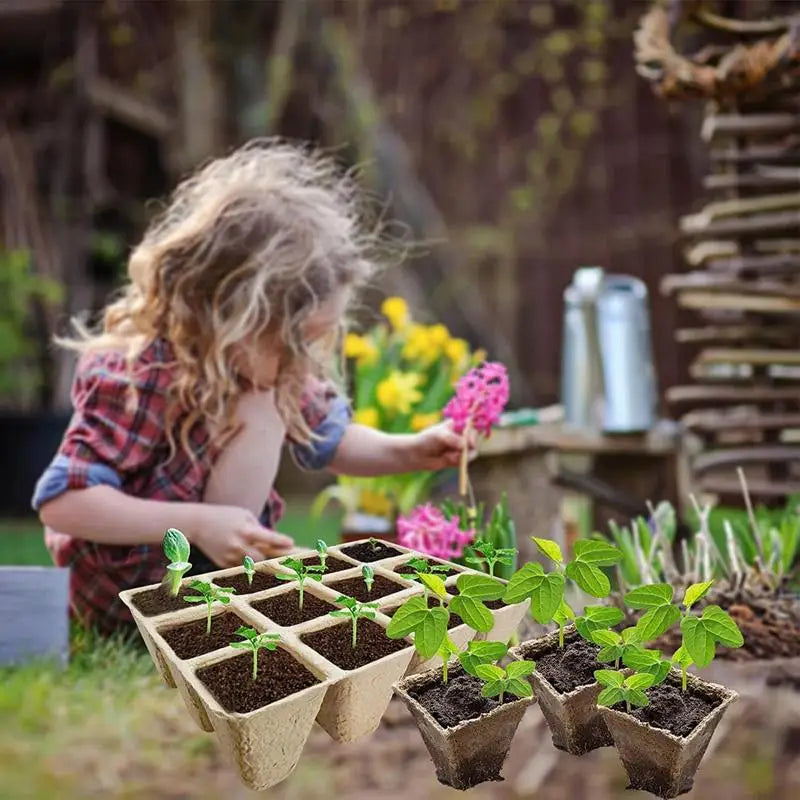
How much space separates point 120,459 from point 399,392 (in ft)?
1.23

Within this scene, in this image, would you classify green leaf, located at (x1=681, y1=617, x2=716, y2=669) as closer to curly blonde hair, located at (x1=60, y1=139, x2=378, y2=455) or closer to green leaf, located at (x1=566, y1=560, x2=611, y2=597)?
green leaf, located at (x1=566, y1=560, x2=611, y2=597)

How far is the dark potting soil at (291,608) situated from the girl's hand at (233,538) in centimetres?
11

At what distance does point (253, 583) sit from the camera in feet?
2.13

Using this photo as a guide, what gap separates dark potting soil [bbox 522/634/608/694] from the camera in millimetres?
600

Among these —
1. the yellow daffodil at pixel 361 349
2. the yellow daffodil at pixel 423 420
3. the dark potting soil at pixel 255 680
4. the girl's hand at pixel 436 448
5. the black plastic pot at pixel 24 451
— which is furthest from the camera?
the black plastic pot at pixel 24 451

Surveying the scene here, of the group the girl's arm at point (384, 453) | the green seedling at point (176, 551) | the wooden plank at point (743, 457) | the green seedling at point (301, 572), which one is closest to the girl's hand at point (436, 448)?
the girl's arm at point (384, 453)

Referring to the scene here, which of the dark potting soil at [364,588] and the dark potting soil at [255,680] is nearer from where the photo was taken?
the dark potting soil at [255,680]

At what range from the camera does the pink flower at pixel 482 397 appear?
78 centimetres

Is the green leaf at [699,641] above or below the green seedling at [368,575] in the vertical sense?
below

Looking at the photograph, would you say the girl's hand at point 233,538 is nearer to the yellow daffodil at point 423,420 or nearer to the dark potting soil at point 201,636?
the dark potting soil at point 201,636

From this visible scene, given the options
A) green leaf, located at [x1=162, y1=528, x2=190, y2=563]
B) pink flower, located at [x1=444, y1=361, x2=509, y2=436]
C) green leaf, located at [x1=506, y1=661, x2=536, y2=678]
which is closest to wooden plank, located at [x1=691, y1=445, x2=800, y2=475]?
pink flower, located at [x1=444, y1=361, x2=509, y2=436]

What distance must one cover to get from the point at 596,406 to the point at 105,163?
139 cm

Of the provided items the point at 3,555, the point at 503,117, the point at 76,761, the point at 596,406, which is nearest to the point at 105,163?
the point at 503,117

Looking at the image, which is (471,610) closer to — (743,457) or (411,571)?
(411,571)
